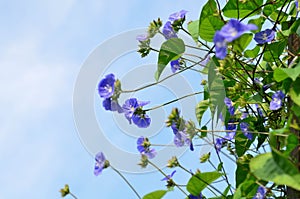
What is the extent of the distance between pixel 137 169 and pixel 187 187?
0.27 metres

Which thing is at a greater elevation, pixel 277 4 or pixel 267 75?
pixel 277 4

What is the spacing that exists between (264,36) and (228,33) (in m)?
0.40

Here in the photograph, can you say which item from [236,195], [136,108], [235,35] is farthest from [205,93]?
[235,35]

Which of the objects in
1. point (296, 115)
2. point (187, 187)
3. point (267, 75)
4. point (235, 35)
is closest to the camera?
point (235, 35)

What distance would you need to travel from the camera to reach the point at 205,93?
1279mm

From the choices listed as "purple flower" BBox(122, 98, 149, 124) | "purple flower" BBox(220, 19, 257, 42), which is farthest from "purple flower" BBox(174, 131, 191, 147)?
"purple flower" BBox(220, 19, 257, 42)

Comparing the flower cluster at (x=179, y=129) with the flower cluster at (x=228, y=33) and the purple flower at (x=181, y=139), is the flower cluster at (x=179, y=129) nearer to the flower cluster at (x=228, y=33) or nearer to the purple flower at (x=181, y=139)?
the purple flower at (x=181, y=139)

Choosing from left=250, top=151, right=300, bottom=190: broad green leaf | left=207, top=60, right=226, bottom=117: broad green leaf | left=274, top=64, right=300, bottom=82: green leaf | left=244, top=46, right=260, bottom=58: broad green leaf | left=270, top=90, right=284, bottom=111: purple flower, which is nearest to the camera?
left=250, top=151, right=300, bottom=190: broad green leaf

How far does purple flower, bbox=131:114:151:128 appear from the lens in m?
1.16

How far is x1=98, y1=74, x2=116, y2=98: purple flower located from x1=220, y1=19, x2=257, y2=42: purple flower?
12.2 inches

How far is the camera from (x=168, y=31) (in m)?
1.25

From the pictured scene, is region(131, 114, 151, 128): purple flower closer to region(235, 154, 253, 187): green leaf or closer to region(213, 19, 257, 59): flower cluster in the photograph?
region(235, 154, 253, 187): green leaf

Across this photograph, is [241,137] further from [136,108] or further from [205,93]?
[136,108]

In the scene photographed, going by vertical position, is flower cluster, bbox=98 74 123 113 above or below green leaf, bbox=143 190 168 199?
above
